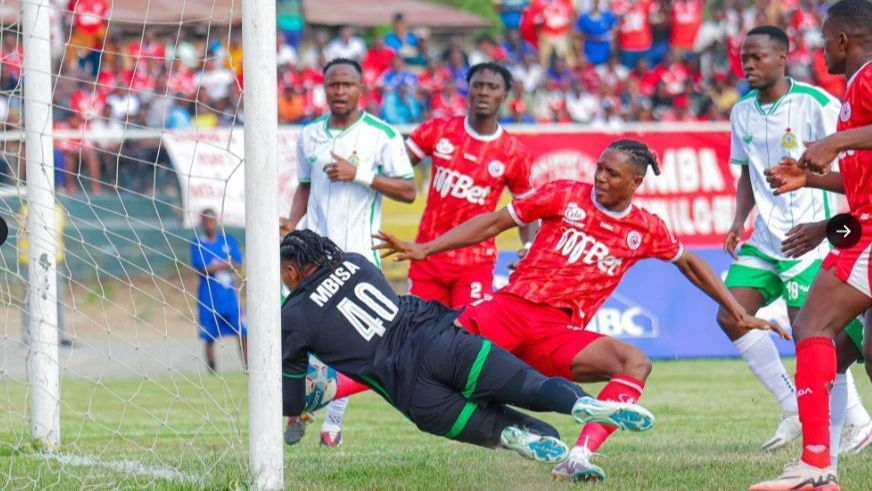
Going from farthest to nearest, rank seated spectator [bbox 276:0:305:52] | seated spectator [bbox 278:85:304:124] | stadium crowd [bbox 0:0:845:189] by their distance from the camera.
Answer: seated spectator [bbox 276:0:305:52], seated spectator [bbox 278:85:304:124], stadium crowd [bbox 0:0:845:189]

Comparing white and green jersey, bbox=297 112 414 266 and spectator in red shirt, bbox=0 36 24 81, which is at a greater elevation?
spectator in red shirt, bbox=0 36 24 81

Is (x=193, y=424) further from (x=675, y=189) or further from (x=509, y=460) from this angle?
(x=675, y=189)

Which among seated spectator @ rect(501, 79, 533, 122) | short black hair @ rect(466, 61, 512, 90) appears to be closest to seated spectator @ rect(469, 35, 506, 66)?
seated spectator @ rect(501, 79, 533, 122)

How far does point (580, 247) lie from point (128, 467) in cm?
270

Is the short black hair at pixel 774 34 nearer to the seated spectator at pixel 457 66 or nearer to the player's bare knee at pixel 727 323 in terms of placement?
the player's bare knee at pixel 727 323

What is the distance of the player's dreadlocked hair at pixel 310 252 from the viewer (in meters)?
6.74

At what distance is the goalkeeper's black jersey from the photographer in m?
6.54

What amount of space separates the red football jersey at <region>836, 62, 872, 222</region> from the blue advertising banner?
939 centimetres

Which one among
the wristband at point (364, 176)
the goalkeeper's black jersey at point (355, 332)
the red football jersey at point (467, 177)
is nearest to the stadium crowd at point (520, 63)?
the red football jersey at point (467, 177)

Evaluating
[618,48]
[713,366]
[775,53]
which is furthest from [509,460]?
[618,48]

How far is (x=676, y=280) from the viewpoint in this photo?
52.1 ft

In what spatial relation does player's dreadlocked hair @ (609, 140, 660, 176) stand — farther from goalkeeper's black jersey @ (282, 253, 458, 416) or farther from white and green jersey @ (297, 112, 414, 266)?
white and green jersey @ (297, 112, 414, 266)

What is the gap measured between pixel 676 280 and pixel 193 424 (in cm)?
713

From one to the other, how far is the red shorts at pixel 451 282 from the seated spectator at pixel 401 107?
1240 centimetres
